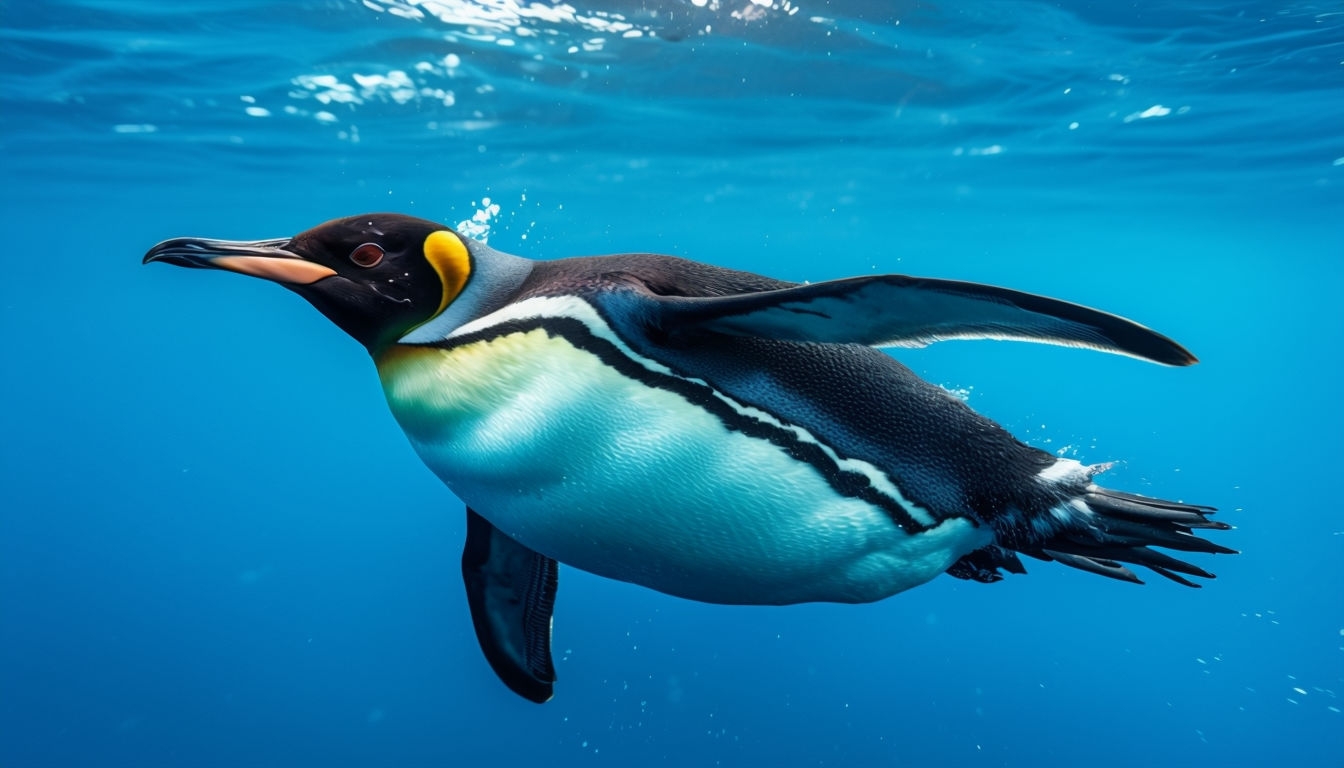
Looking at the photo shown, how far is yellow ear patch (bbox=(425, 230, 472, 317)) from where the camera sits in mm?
1783

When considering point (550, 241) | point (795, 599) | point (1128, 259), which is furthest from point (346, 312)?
point (1128, 259)

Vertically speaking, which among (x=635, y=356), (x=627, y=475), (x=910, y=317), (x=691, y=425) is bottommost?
(x=627, y=475)

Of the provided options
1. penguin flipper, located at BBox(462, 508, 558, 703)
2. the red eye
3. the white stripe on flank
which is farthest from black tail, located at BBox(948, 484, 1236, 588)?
the red eye

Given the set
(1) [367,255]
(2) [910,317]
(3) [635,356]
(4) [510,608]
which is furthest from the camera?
(4) [510,608]

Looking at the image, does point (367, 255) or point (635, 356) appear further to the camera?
point (367, 255)

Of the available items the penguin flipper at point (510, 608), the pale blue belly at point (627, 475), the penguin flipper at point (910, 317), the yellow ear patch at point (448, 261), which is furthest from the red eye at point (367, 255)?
the penguin flipper at point (510, 608)

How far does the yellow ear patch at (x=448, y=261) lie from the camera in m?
1.78

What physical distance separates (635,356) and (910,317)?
20.5 inches

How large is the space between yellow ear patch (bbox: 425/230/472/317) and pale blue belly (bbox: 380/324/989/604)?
158 millimetres

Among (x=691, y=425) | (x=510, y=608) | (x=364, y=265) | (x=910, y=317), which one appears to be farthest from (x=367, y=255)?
(x=510, y=608)

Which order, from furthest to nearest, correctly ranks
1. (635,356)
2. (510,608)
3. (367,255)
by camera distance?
(510,608) → (367,255) → (635,356)

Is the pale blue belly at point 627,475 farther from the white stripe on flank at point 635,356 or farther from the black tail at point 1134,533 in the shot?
the black tail at point 1134,533

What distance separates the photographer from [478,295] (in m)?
1.82

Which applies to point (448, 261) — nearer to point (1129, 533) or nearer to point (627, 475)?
point (627, 475)
